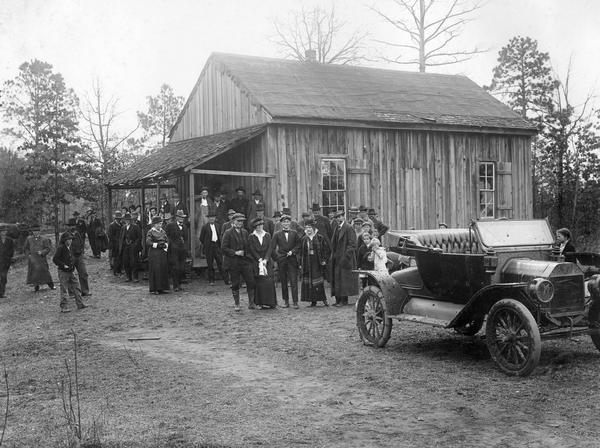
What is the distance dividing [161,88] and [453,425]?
41432 mm

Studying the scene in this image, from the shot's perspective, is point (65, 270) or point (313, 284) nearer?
point (313, 284)

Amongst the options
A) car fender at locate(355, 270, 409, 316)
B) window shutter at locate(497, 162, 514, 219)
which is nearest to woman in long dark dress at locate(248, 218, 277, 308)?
car fender at locate(355, 270, 409, 316)

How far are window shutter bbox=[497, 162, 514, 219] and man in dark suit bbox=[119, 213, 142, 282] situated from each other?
11060 mm

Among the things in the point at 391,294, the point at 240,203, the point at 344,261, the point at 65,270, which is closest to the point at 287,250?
the point at 344,261

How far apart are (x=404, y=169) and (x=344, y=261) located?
7.38 metres

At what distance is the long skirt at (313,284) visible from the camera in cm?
1396

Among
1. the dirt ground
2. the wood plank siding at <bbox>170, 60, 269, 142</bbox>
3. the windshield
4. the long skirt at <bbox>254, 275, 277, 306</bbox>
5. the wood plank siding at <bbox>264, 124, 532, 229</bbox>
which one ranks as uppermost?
the wood plank siding at <bbox>170, 60, 269, 142</bbox>

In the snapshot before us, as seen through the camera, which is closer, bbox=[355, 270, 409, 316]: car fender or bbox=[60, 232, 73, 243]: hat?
bbox=[355, 270, 409, 316]: car fender

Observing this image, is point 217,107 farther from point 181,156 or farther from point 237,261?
point 237,261

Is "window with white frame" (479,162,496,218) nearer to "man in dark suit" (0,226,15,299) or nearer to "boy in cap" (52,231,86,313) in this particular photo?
"boy in cap" (52,231,86,313)

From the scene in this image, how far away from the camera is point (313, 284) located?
13.9 m

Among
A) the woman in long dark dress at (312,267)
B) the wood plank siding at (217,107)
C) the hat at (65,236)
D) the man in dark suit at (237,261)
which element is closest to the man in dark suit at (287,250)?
the woman in long dark dress at (312,267)

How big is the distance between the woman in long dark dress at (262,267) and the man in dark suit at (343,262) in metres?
1.27

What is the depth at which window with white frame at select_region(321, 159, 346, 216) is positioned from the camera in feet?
64.0
